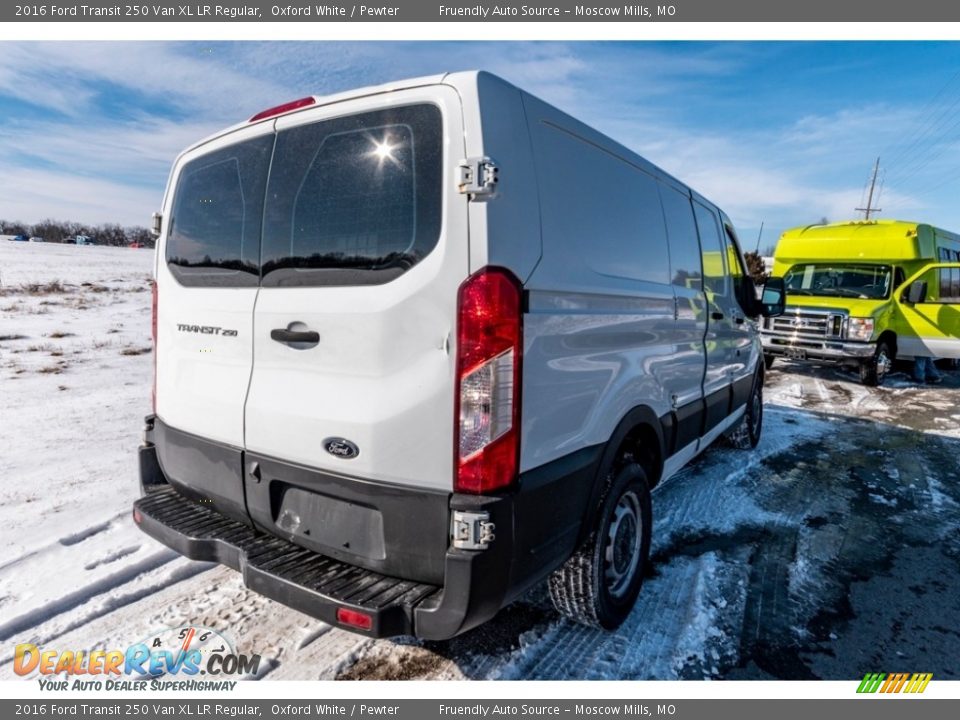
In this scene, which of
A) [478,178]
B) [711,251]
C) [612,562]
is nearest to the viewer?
[478,178]

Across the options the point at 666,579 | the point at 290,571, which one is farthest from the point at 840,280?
the point at 290,571

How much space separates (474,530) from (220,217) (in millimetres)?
1962

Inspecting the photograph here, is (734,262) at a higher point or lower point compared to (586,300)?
higher

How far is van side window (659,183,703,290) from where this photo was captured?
3478 millimetres

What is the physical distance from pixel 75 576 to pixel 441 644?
201 cm

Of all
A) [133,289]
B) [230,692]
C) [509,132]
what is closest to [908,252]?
[509,132]

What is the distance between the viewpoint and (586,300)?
7.85ft

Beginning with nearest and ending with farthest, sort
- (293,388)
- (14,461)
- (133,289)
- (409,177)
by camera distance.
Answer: (409,177), (293,388), (14,461), (133,289)

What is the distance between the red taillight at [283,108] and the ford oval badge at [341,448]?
1.41m

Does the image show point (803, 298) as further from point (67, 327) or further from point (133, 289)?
point (133, 289)

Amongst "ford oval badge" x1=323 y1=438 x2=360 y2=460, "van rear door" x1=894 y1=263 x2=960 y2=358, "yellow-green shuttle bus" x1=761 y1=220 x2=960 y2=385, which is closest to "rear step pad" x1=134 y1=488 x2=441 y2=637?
"ford oval badge" x1=323 y1=438 x2=360 y2=460

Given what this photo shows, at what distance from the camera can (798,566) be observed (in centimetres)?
347

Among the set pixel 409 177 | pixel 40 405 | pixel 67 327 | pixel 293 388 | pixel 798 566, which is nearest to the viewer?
pixel 409 177

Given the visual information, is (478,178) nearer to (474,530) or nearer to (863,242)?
(474,530)
